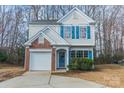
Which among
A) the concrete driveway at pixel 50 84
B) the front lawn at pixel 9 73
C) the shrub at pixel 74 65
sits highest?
the shrub at pixel 74 65

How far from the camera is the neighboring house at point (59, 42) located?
23.6 m

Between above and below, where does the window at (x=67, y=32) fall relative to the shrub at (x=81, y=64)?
above

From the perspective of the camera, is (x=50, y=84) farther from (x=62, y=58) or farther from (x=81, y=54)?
(x=81, y=54)

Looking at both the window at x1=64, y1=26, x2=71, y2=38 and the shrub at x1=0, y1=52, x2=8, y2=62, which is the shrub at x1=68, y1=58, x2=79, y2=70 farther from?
the shrub at x1=0, y1=52, x2=8, y2=62

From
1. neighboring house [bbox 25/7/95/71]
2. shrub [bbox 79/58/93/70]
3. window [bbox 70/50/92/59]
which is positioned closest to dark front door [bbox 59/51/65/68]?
neighboring house [bbox 25/7/95/71]

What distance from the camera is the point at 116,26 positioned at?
1542 inches

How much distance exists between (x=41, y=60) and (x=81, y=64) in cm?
408

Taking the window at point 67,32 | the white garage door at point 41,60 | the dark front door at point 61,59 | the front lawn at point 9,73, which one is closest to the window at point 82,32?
the window at point 67,32

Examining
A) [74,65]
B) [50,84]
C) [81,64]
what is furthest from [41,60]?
[50,84]

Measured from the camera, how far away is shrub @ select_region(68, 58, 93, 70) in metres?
22.5

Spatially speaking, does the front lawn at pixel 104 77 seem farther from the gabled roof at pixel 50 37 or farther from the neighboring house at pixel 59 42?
the gabled roof at pixel 50 37

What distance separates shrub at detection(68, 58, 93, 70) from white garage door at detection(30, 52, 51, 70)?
7.89 ft
